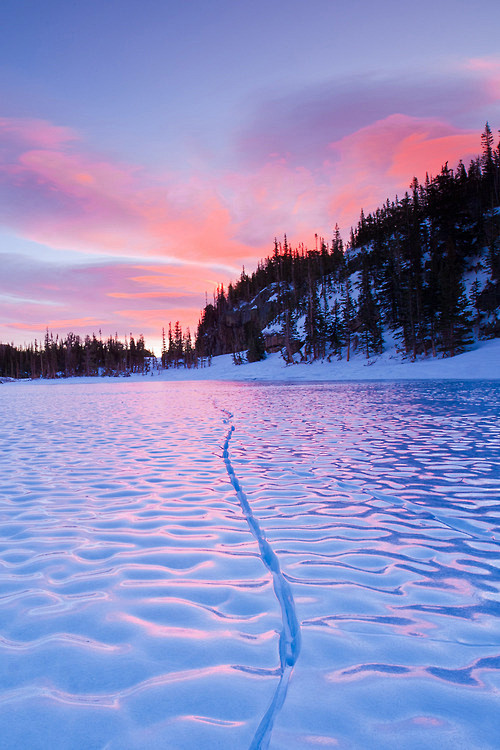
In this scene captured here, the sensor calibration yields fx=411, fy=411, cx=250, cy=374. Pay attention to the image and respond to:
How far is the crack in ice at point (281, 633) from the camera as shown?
1520mm

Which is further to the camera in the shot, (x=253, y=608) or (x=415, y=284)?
(x=415, y=284)

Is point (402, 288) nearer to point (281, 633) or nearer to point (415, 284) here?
point (415, 284)

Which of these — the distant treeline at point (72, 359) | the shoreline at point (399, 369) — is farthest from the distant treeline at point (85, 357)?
the shoreline at point (399, 369)

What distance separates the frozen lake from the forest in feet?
119

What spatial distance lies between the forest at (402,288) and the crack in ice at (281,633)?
37.4m

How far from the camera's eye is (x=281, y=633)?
2115mm

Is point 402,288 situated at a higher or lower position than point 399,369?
higher

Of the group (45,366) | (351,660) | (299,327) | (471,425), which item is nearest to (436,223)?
(299,327)

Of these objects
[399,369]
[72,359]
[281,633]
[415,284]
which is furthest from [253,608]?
[72,359]

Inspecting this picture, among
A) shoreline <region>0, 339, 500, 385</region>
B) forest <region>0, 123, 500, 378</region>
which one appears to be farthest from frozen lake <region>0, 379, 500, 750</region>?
forest <region>0, 123, 500, 378</region>

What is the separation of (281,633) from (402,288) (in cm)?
4789

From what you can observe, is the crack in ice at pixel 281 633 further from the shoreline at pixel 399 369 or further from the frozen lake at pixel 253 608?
the shoreline at pixel 399 369

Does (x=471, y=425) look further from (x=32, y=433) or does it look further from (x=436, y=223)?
(x=436, y=223)

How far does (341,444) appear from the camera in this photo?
23.4ft
